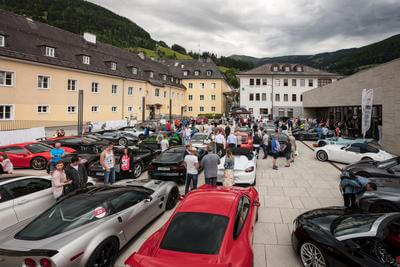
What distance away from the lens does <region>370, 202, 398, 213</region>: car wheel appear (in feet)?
19.6

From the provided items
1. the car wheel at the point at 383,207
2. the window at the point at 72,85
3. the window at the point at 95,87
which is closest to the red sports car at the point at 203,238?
the car wheel at the point at 383,207

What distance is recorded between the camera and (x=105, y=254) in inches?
179

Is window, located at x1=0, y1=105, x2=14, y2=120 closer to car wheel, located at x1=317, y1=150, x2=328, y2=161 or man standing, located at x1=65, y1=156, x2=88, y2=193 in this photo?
man standing, located at x1=65, y1=156, x2=88, y2=193

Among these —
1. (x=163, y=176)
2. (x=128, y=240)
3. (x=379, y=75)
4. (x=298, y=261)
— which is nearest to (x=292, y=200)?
(x=298, y=261)

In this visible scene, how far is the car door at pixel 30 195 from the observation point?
590 centimetres

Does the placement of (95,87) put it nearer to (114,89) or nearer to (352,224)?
(114,89)

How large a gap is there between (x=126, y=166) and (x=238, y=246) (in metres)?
7.54

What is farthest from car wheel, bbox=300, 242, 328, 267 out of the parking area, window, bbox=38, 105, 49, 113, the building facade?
window, bbox=38, 105, 49, 113

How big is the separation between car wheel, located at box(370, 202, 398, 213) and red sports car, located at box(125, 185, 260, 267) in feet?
12.2

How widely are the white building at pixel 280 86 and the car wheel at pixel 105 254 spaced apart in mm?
48822

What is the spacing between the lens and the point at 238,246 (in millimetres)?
3703

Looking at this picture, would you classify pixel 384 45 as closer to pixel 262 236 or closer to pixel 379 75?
pixel 379 75

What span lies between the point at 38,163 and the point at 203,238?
1232 centimetres

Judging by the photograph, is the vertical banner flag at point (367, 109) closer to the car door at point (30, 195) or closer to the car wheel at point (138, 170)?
the car wheel at point (138, 170)
